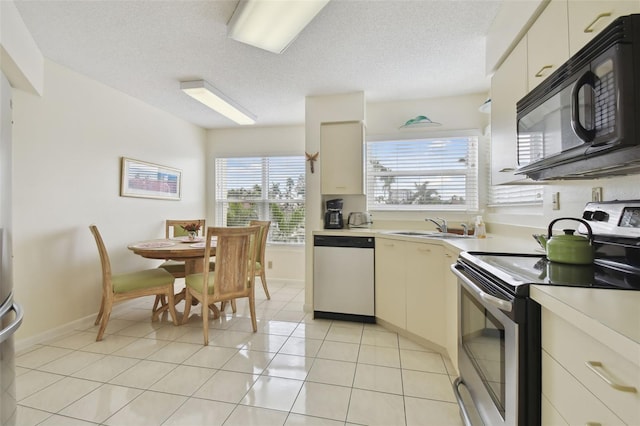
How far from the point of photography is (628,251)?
1081 millimetres

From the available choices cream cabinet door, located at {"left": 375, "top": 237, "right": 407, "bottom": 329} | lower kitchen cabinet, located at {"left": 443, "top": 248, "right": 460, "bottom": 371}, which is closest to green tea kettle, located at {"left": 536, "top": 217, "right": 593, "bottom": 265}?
lower kitchen cabinet, located at {"left": 443, "top": 248, "right": 460, "bottom": 371}

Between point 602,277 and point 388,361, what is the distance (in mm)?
1535

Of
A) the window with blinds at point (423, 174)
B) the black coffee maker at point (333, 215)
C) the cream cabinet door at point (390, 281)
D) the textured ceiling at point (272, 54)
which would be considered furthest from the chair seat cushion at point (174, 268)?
the window with blinds at point (423, 174)

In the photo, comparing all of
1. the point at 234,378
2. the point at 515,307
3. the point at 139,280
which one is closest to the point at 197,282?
the point at 139,280

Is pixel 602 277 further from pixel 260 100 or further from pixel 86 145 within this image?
pixel 86 145

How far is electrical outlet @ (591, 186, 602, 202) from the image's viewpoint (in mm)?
1386

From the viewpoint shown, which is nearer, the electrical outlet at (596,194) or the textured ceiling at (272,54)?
the electrical outlet at (596,194)

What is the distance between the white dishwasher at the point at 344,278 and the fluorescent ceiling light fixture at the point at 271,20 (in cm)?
184

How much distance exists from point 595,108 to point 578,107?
6 cm

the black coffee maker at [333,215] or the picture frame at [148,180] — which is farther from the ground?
the picture frame at [148,180]

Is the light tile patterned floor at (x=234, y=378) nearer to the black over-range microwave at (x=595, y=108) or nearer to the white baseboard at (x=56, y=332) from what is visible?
the white baseboard at (x=56, y=332)

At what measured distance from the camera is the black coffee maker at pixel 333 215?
10.5 feet

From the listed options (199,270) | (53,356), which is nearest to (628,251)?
(199,270)

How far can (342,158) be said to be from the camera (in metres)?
3.20
